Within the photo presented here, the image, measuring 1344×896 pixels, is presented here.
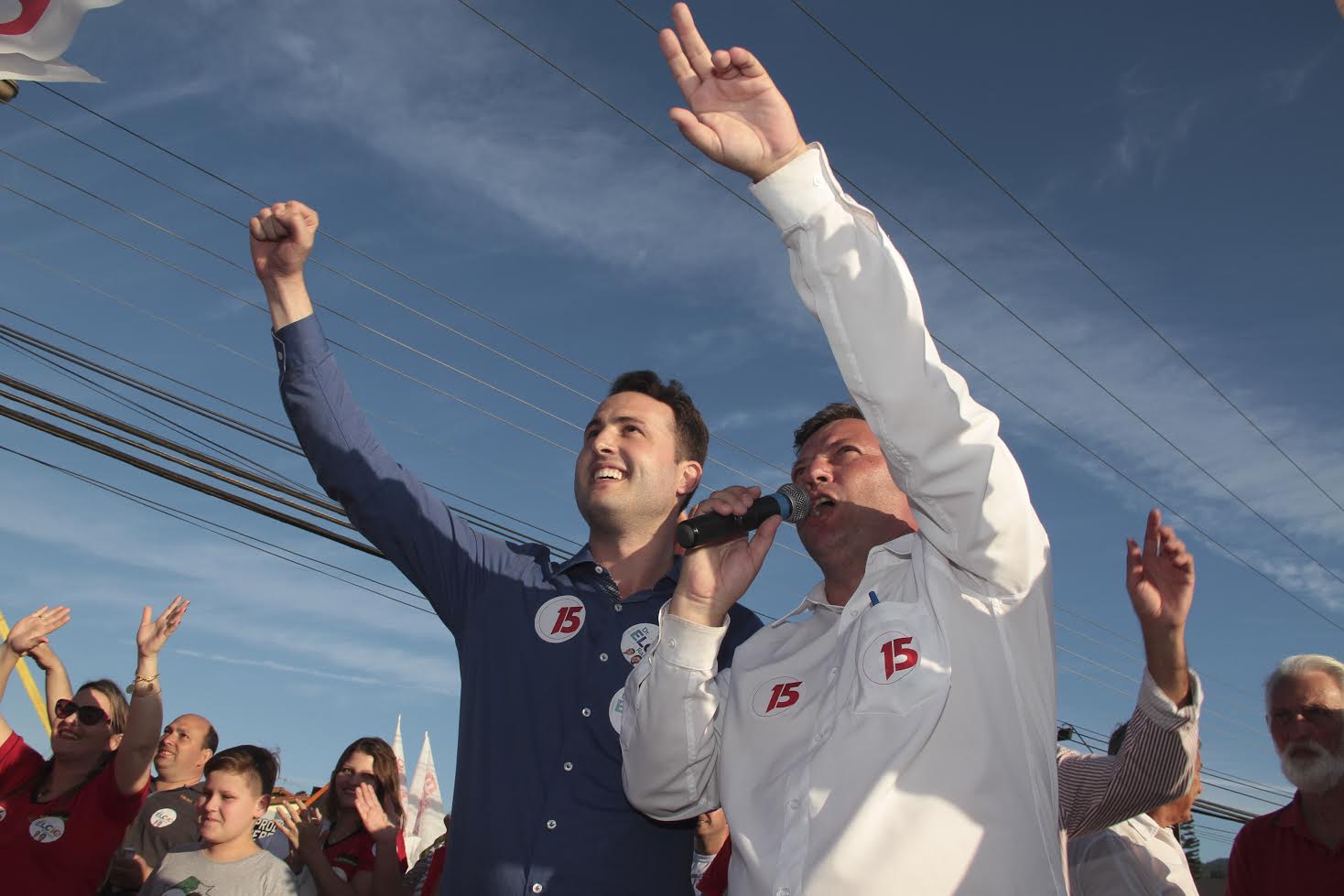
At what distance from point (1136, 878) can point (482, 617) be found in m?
3.00

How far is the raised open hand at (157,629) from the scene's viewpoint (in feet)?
17.0

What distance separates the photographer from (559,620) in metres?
3.17

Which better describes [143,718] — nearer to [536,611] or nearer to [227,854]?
[227,854]

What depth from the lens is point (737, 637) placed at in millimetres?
3285

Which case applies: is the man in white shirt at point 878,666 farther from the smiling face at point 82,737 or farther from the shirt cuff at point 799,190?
the smiling face at point 82,737

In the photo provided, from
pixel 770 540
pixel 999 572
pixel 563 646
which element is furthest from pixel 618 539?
pixel 999 572

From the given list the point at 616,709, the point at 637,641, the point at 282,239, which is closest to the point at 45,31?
the point at 282,239

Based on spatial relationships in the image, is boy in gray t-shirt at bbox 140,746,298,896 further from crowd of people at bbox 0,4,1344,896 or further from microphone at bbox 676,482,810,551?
microphone at bbox 676,482,810,551

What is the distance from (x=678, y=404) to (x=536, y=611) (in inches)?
40.4

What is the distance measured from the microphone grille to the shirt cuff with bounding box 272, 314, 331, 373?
1.43 metres

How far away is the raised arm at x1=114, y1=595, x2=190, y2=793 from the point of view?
469cm

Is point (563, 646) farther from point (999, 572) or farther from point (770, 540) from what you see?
point (999, 572)

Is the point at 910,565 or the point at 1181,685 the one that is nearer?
the point at 910,565

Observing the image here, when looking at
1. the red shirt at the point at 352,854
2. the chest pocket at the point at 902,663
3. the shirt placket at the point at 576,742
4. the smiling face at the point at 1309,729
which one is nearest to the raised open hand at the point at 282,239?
the shirt placket at the point at 576,742
